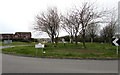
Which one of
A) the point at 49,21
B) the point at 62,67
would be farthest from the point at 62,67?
the point at 49,21

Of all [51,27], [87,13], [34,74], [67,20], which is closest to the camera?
[34,74]

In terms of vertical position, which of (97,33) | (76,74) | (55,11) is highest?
(55,11)

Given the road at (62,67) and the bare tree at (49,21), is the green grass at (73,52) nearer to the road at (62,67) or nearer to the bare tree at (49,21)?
the road at (62,67)

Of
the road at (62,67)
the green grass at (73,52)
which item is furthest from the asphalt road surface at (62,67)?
the green grass at (73,52)

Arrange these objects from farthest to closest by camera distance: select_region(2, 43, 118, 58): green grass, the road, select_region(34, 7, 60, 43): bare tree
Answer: select_region(34, 7, 60, 43): bare tree, select_region(2, 43, 118, 58): green grass, the road

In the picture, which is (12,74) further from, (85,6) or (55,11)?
(55,11)

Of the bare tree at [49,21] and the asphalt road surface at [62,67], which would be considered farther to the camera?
the bare tree at [49,21]

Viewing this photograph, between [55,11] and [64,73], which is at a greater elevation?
[55,11]

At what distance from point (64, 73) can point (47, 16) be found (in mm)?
22759

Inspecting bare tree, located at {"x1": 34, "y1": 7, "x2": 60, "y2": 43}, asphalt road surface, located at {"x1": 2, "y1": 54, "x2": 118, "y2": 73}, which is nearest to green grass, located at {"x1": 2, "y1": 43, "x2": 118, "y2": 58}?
asphalt road surface, located at {"x1": 2, "y1": 54, "x2": 118, "y2": 73}

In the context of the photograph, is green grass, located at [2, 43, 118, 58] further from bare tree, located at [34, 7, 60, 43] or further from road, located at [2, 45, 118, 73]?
bare tree, located at [34, 7, 60, 43]

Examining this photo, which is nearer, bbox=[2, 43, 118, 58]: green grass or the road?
the road

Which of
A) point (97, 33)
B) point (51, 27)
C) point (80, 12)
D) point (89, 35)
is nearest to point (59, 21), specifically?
point (51, 27)

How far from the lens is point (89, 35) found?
56.9 meters
